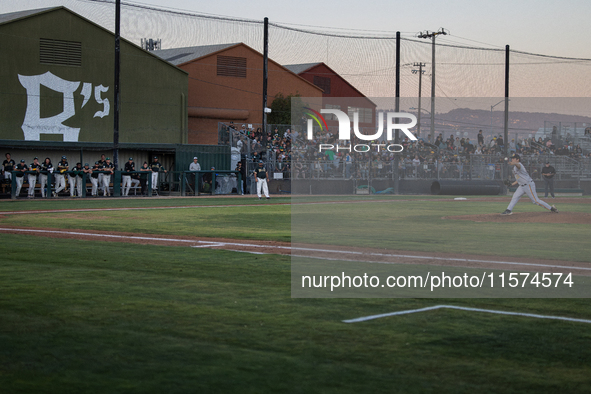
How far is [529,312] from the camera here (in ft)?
22.3

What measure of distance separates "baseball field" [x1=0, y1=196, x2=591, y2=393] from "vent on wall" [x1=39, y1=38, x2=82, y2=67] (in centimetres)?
2969

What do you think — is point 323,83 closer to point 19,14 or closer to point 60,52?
point 19,14

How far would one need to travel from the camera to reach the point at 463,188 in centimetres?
3966

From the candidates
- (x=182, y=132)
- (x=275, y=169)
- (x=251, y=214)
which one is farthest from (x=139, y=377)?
(x=182, y=132)

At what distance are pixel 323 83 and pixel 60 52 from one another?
34.2m

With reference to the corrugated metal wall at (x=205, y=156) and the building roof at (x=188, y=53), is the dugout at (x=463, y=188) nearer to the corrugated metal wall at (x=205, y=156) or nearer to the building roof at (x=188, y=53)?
the corrugated metal wall at (x=205, y=156)

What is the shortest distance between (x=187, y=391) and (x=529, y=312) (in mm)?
3992

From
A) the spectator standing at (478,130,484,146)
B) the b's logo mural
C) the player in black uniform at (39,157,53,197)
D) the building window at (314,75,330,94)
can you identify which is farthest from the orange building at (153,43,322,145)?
the spectator standing at (478,130,484,146)

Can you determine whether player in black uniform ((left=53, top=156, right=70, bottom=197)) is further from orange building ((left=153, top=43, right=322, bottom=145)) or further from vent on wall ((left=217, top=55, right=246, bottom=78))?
vent on wall ((left=217, top=55, right=246, bottom=78))

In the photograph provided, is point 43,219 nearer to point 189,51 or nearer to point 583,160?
point 583,160

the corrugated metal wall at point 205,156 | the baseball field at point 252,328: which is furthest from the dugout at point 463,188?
the baseball field at point 252,328

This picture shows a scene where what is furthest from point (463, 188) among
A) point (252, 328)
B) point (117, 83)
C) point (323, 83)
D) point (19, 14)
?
point (252, 328)

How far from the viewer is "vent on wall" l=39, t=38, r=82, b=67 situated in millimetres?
39594

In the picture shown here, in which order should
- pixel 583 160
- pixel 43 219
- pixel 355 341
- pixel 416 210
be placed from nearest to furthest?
pixel 355 341 < pixel 43 219 < pixel 416 210 < pixel 583 160
